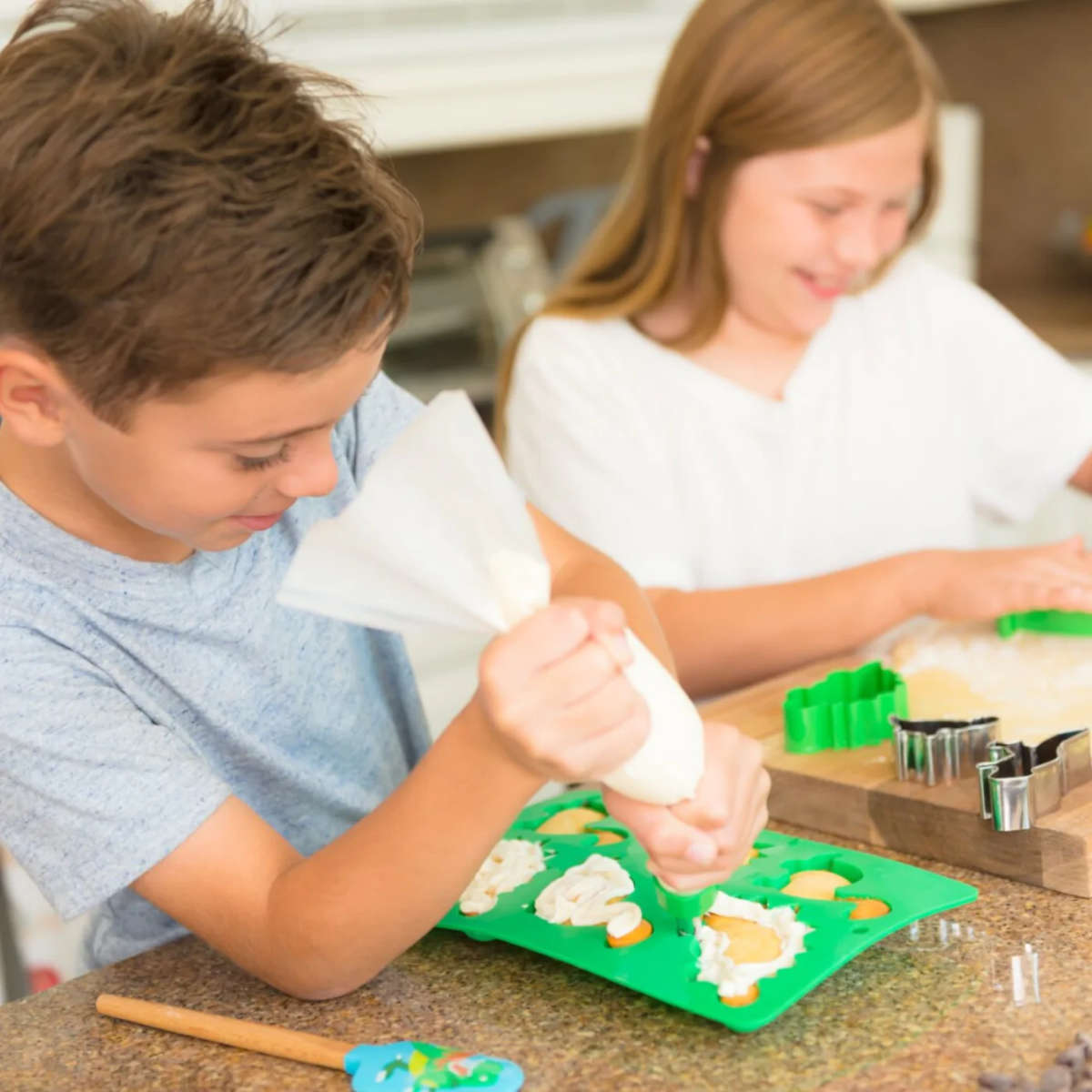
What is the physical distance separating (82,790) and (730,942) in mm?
382

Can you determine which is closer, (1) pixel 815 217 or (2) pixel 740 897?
(2) pixel 740 897

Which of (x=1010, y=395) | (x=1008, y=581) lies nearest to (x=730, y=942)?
(x=1008, y=581)

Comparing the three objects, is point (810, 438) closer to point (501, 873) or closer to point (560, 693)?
point (501, 873)

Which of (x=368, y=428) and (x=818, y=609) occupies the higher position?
(x=368, y=428)

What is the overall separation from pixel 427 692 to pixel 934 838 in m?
1.44

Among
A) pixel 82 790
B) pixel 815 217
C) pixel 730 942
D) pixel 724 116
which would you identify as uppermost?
pixel 724 116

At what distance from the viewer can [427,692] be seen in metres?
2.31

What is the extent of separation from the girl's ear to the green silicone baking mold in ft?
2.71

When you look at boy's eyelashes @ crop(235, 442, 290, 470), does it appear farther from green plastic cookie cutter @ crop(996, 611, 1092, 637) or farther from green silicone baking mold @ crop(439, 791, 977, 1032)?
green plastic cookie cutter @ crop(996, 611, 1092, 637)

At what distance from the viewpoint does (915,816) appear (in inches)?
37.3

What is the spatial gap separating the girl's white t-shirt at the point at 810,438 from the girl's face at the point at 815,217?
0.12 m

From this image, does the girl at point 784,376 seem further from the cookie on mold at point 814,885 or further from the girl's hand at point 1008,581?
the cookie on mold at point 814,885

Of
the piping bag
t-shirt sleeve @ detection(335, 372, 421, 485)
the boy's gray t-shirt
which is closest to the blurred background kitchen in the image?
the boy's gray t-shirt

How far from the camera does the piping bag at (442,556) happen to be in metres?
0.70
